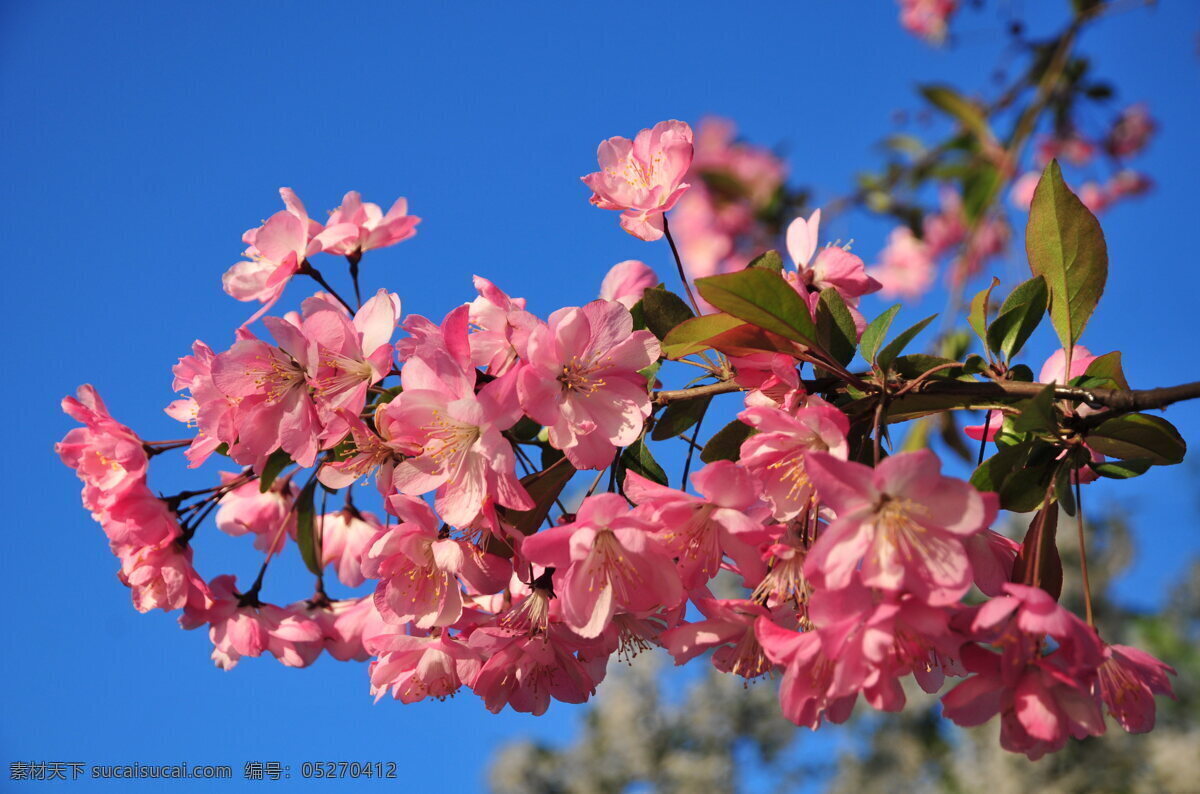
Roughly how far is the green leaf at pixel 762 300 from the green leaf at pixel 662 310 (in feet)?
0.45

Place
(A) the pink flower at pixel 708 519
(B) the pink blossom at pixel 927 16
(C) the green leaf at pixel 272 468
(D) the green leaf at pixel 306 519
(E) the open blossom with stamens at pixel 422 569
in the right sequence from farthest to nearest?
(B) the pink blossom at pixel 927 16 < (D) the green leaf at pixel 306 519 < (C) the green leaf at pixel 272 468 < (E) the open blossom with stamens at pixel 422 569 < (A) the pink flower at pixel 708 519

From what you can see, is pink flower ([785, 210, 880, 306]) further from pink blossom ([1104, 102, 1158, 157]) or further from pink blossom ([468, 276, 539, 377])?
pink blossom ([1104, 102, 1158, 157])

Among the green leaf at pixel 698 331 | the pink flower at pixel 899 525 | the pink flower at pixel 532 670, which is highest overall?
the green leaf at pixel 698 331

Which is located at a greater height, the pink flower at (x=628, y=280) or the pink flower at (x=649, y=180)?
the pink flower at (x=649, y=180)

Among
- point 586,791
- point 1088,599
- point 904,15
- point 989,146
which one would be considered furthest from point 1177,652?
point 1088,599

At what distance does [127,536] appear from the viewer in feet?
4.74

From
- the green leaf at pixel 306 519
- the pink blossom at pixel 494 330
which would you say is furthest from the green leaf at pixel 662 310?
the green leaf at pixel 306 519

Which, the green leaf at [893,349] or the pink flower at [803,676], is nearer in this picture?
the pink flower at [803,676]

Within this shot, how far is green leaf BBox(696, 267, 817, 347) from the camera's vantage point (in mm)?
1040

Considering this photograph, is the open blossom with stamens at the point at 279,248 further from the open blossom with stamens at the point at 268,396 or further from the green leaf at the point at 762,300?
the green leaf at the point at 762,300

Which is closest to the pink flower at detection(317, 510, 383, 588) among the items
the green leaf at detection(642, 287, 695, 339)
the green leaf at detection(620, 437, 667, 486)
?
the green leaf at detection(620, 437, 667, 486)

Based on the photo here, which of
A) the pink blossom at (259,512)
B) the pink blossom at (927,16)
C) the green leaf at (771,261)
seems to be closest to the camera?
the green leaf at (771,261)

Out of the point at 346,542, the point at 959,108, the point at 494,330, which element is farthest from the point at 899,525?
the point at 959,108

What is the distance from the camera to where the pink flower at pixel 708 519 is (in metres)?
1.02
